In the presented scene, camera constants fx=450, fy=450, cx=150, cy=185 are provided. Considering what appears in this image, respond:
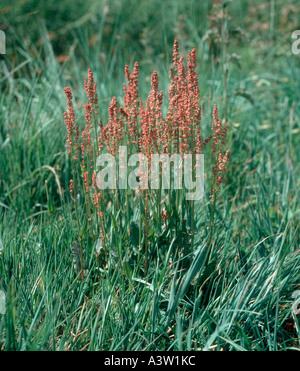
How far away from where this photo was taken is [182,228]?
203 centimetres

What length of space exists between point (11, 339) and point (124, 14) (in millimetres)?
5439

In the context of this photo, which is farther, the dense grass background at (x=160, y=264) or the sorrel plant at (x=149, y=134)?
the sorrel plant at (x=149, y=134)

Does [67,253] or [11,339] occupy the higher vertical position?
[67,253]

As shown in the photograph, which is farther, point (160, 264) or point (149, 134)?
point (160, 264)

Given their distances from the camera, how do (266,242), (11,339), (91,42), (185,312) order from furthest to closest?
(91,42)
(266,242)
(185,312)
(11,339)

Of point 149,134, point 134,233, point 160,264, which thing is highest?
point 149,134

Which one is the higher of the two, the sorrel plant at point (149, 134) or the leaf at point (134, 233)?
the sorrel plant at point (149, 134)

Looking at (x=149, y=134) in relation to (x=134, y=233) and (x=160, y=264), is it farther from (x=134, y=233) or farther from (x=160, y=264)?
(x=160, y=264)

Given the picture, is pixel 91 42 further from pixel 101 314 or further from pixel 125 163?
pixel 101 314

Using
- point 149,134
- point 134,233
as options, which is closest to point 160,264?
point 134,233

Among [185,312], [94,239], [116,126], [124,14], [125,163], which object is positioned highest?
[124,14]

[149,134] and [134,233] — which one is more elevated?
[149,134]

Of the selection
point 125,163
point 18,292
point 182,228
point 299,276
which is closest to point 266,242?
point 299,276

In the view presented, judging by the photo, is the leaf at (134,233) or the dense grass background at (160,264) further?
the leaf at (134,233)
